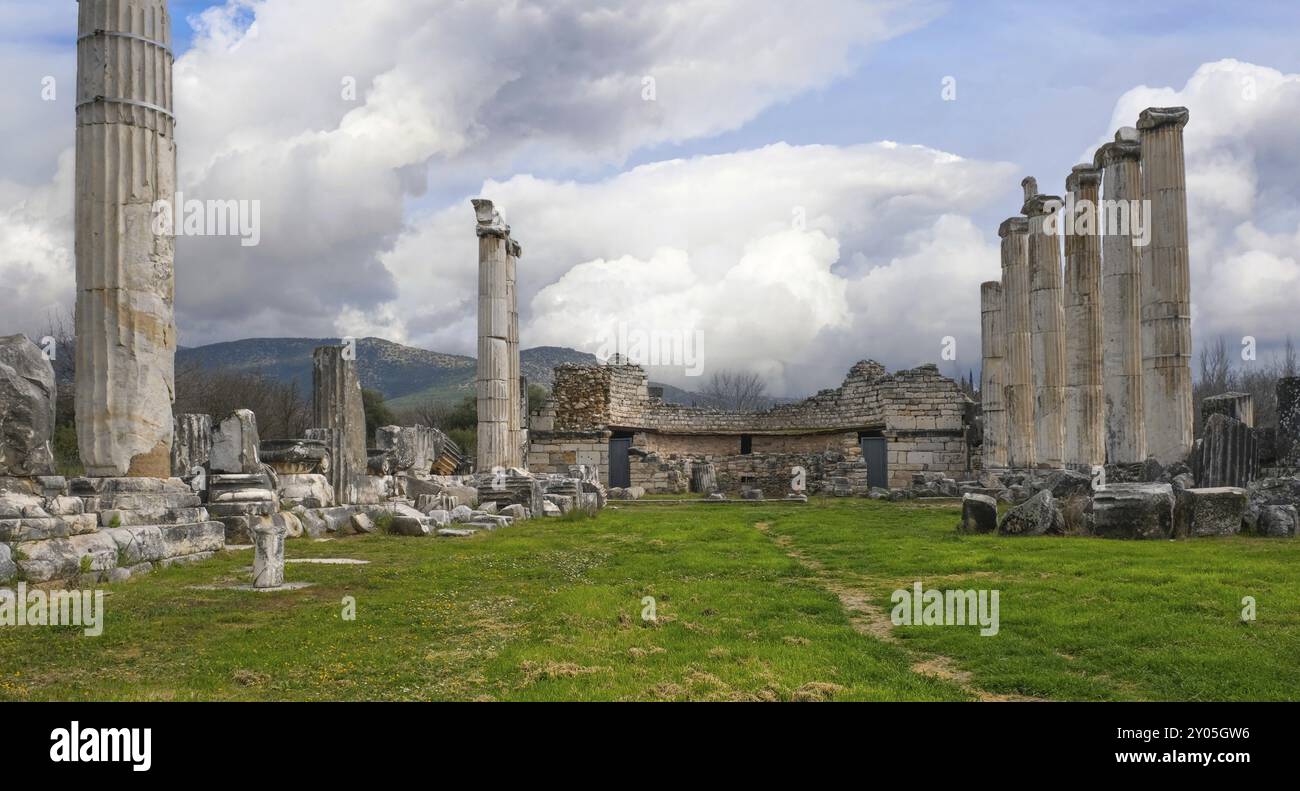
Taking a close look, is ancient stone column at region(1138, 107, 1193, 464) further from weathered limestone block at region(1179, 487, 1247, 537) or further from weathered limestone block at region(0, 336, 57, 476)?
weathered limestone block at region(0, 336, 57, 476)

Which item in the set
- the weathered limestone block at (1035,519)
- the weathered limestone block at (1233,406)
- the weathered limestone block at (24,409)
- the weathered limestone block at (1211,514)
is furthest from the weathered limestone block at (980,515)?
the weathered limestone block at (24,409)

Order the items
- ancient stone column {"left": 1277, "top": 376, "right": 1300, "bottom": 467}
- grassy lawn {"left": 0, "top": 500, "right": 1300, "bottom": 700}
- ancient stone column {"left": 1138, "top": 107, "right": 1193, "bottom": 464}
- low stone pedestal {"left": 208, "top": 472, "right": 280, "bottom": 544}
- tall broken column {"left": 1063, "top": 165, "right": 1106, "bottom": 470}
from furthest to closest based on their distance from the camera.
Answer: tall broken column {"left": 1063, "top": 165, "right": 1106, "bottom": 470} < ancient stone column {"left": 1138, "top": 107, "right": 1193, "bottom": 464} < ancient stone column {"left": 1277, "top": 376, "right": 1300, "bottom": 467} < low stone pedestal {"left": 208, "top": 472, "right": 280, "bottom": 544} < grassy lawn {"left": 0, "top": 500, "right": 1300, "bottom": 700}

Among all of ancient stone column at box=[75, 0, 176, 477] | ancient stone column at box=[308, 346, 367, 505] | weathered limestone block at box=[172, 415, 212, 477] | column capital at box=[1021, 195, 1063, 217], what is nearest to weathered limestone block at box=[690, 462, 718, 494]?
column capital at box=[1021, 195, 1063, 217]

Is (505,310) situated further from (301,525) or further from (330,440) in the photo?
(301,525)

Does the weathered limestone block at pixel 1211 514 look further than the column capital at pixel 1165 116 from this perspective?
No

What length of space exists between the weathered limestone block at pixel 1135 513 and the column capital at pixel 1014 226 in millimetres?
16999

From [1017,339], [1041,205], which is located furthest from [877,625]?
[1017,339]

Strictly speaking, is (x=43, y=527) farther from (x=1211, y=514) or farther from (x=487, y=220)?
(x=487, y=220)

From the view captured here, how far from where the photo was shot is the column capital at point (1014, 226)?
30234 mm

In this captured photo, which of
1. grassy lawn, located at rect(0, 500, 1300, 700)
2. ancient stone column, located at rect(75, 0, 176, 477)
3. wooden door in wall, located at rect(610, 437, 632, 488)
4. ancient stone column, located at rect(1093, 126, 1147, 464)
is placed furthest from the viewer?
wooden door in wall, located at rect(610, 437, 632, 488)

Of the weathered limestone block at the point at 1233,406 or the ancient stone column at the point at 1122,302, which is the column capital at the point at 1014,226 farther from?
the weathered limestone block at the point at 1233,406

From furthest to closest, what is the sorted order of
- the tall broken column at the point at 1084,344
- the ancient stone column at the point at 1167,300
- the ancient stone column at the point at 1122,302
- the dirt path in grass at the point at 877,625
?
the tall broken column at the point at 1084,344
the ancient stone column at the point at 1122,302
the ancient stone column at the point at 1167,300
the dirt path in grass at the point at 877,625

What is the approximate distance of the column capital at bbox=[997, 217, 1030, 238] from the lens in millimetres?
30234

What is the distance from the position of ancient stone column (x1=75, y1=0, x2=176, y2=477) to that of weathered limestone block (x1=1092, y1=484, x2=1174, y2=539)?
517 inches
